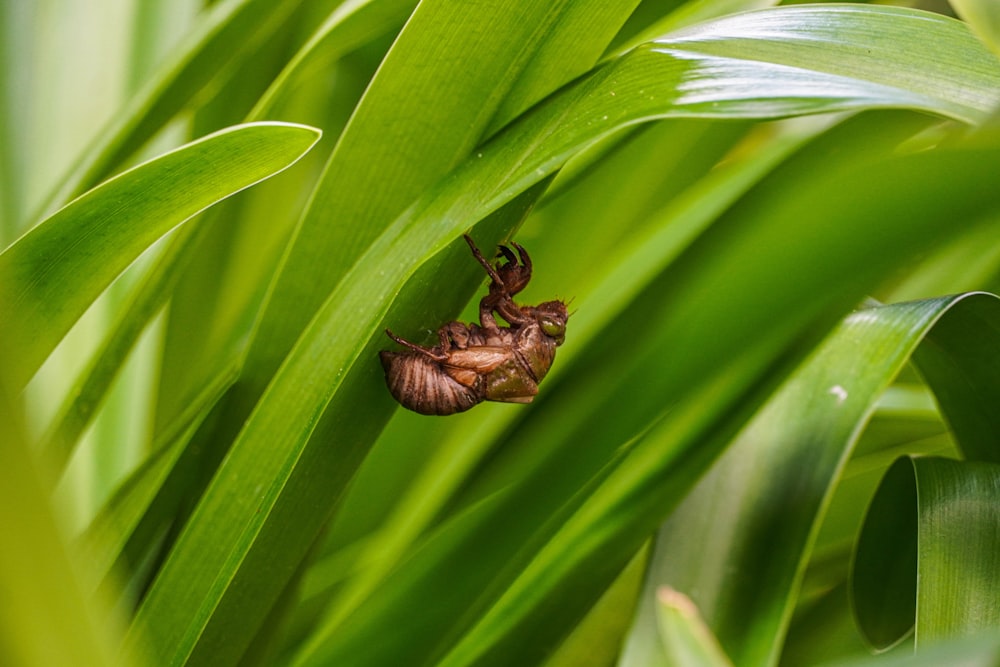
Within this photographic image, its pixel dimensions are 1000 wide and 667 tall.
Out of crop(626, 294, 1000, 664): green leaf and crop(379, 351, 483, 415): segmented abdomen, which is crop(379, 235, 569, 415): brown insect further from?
crop(626, 294, 1000, 664): green leaf

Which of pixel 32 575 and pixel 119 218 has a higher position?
pixel 119 218

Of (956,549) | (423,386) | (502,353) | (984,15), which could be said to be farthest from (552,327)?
(984,15)

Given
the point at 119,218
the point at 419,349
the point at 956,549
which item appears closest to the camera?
the point at 119,218

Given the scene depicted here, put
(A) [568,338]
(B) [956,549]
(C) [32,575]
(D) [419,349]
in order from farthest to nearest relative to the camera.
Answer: (A) [568,338], (D) [419,349], (B) [956,549], (C) [32,575]

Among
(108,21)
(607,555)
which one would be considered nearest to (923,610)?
(607,555)

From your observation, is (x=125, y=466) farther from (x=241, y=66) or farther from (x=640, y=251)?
(x=640, y=251)

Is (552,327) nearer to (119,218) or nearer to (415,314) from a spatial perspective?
(415,314)

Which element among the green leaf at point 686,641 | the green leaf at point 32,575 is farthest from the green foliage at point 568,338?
the green leaf at point 32,575
